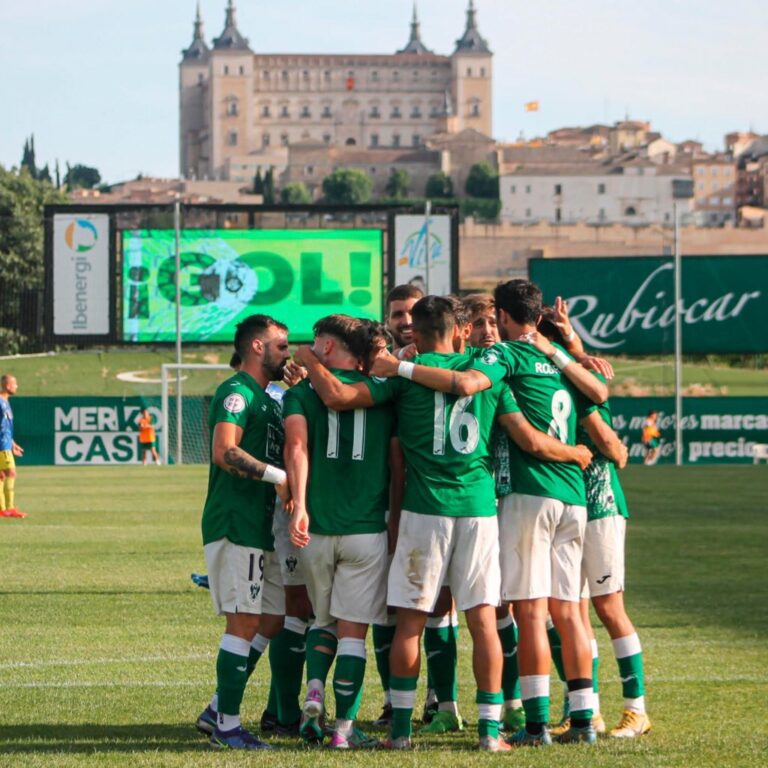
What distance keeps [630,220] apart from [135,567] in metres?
176

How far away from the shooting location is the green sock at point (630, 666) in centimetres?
790

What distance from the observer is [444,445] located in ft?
24.6

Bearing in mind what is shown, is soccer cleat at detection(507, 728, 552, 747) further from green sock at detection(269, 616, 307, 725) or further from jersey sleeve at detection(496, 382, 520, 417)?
jersey sleeve at detection(496, 382, 520, 417)

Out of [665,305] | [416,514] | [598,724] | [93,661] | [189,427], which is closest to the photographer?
[416,514]

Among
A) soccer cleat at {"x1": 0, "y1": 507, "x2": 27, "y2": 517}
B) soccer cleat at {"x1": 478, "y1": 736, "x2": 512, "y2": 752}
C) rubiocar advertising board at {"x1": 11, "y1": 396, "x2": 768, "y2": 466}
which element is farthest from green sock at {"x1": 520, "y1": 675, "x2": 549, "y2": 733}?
rubiocar advertising board at {"x1": 11, "y1": 396, "x2": 768, "y2": 466}

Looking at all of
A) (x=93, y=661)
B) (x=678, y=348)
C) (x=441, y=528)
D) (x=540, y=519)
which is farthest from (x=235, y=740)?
(x=678, y=348)

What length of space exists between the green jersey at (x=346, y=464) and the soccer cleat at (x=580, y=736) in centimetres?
137

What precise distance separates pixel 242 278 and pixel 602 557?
37.2 metres

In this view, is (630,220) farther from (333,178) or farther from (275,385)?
(275,385)

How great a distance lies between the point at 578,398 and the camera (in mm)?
7922

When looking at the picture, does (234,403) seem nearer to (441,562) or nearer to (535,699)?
(441,562)

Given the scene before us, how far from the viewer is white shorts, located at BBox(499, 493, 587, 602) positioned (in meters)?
7.59

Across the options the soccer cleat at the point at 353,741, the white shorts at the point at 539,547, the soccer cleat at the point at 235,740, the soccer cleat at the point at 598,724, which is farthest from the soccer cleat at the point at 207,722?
the soccer cleat at the point at 598,724

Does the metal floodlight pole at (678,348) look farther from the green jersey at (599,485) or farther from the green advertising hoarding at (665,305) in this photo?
the green jersey at (599,485)
